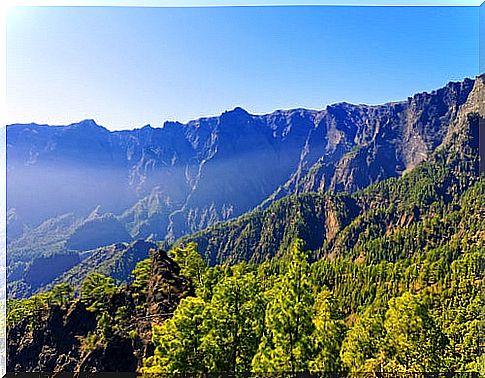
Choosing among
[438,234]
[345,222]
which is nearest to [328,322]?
[438,234]

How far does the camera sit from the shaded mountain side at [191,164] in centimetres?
9419

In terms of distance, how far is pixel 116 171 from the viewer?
377 feet

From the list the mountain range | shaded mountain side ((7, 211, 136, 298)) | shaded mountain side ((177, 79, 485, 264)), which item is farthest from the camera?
the mountain range

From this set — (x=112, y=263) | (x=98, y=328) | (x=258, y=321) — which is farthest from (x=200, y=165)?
(x=258, y=321)

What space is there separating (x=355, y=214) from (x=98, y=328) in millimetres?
43017

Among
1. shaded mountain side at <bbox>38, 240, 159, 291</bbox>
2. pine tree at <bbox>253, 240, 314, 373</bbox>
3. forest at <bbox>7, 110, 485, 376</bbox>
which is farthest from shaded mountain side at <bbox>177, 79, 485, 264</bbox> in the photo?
pine tree at <bbox>253, 240, 314, 373</bbox>

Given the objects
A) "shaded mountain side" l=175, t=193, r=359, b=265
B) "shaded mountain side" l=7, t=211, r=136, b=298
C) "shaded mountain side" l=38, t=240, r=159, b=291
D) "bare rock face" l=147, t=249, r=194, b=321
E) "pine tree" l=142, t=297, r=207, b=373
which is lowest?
"shaded mountain side" l=7, t=211, r=136, b=298

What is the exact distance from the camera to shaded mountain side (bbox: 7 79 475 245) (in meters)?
94.2

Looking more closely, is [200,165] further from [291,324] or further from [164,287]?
[291,324]

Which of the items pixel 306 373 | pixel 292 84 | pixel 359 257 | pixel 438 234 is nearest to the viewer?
pixel 306 373

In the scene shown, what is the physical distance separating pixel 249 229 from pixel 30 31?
45.6m

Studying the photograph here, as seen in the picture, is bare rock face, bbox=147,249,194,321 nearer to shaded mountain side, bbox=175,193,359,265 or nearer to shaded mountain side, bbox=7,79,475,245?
shaded mountain side, bbox=175,193,359,265

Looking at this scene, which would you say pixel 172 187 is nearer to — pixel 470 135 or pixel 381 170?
pixel 381 170

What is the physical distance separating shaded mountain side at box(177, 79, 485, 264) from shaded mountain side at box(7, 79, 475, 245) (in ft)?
105
